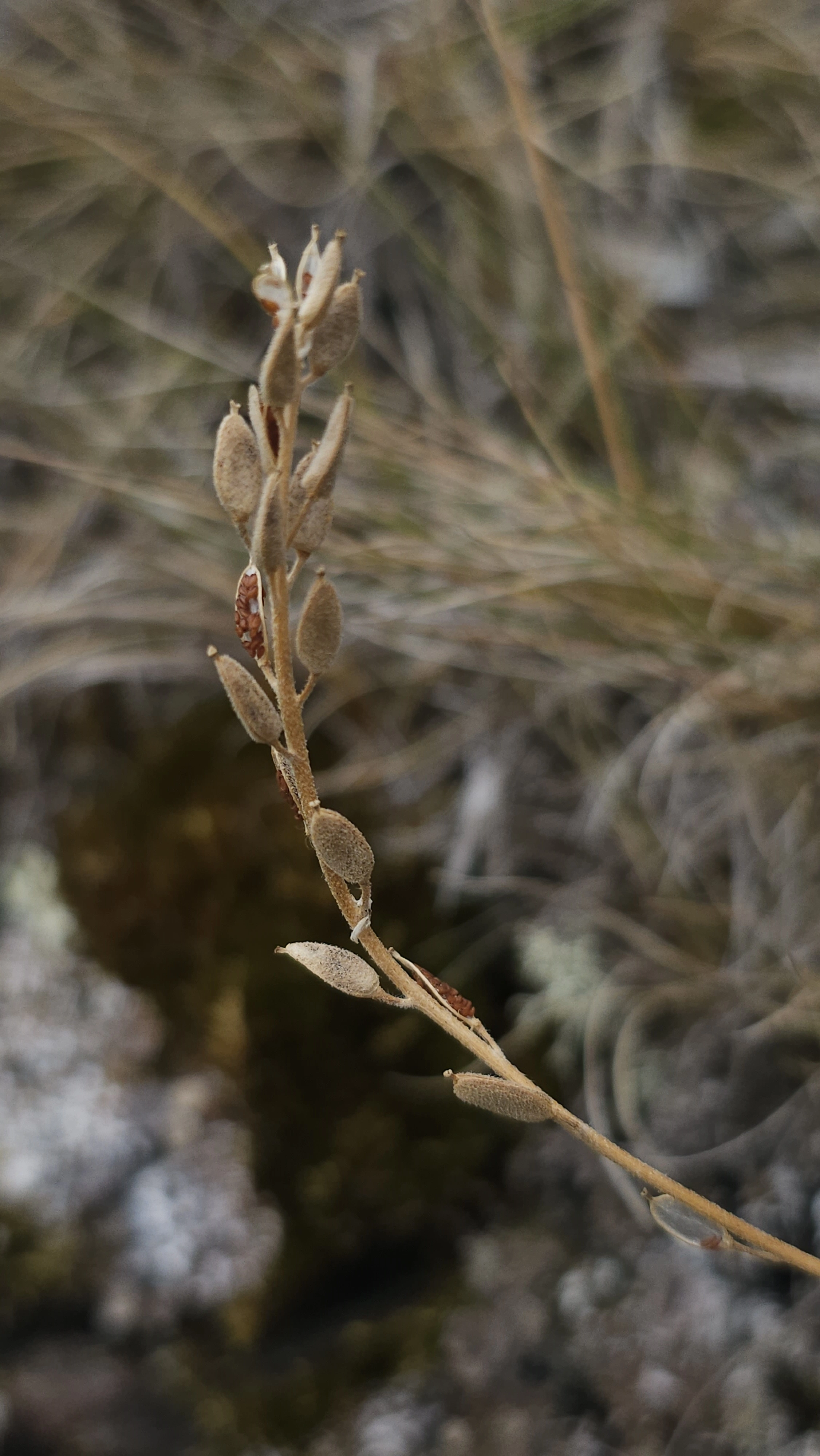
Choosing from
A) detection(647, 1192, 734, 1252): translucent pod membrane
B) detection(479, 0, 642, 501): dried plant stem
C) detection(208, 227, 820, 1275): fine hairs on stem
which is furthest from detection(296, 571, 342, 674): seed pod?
detection(479, 0, 642, 501): dried plant stem

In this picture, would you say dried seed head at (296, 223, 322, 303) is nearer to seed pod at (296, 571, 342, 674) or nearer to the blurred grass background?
seed pod at (296, 571, 342, 674)

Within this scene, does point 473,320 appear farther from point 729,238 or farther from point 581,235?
point 729,238

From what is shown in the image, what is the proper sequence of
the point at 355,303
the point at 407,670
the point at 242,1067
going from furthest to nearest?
1. the point at 407,670
2. the point at 242,1067
3. the point at 355,303

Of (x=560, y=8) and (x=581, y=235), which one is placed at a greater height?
(x=560, y=8)

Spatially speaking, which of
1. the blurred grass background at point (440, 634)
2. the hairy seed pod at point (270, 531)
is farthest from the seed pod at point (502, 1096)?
the blurred grass background at point (440, 634)

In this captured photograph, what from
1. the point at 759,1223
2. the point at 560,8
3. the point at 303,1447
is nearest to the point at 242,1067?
the point at 303,1447

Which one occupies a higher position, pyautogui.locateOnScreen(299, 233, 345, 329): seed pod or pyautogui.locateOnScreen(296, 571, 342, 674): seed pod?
pyautogui.locateOnScreen(299, 233, 345, 329): seed pod
